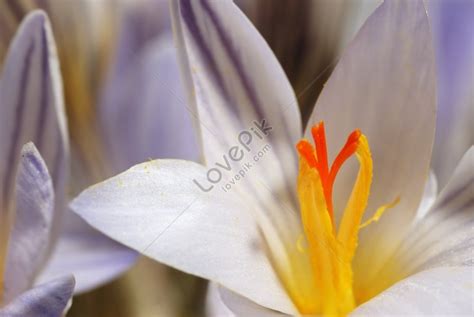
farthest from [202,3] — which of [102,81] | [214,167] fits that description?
[102,81]

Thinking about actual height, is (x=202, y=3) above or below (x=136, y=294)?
above

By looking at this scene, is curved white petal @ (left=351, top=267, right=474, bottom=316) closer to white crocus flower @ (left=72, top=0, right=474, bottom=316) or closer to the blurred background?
white crocus flower @ (left=72, top=0, right=474, bottom=316)

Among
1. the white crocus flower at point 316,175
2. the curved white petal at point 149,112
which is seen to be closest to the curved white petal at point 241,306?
the white crocus flower at point 316,175

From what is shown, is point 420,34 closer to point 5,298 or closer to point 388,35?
point 388,35

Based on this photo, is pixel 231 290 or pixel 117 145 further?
pixel 117 145

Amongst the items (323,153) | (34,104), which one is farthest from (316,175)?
(34,104)

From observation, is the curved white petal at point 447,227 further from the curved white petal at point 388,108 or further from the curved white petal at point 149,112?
the curved white petal at point 149,112

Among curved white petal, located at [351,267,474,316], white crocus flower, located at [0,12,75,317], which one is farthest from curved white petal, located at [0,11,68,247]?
curved white petal, located at [351,267,474,316]
